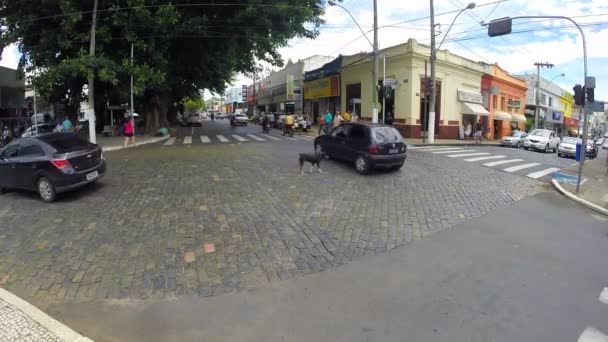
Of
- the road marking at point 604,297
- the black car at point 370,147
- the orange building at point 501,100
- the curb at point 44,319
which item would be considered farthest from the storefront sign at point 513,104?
the curb at point 44,319

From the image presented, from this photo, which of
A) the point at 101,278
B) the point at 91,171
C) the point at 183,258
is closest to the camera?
the point at 101,278

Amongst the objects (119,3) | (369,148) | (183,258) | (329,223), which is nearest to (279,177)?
(369,148)

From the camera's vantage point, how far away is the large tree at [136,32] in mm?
17547

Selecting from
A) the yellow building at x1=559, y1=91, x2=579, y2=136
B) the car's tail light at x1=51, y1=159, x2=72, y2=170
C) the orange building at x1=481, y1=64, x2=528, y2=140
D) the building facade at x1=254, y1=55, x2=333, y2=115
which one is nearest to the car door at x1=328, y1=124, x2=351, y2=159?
the car's tail light at x1=51, y1=159, x2=72, y2=170

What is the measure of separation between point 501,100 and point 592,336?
40.2 m

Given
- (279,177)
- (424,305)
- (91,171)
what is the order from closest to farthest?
(424,305), (91,171), (279,177)

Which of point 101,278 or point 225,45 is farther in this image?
point 225,45

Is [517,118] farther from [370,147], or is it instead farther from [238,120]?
[370,147]

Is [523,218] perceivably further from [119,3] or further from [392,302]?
[119,3]

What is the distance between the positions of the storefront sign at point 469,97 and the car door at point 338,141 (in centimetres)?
2141

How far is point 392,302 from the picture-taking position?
4.24m

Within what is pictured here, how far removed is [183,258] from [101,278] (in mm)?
997

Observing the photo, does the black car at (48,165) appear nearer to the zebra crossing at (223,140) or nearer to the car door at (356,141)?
the car door at (356,141)

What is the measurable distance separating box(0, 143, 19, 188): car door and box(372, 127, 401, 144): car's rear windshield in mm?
8765
